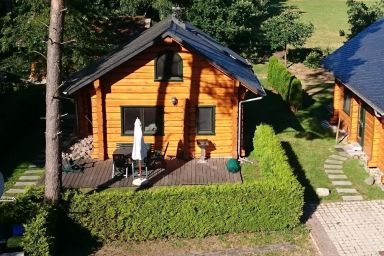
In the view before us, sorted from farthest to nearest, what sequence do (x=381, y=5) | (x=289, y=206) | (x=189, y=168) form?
(x=381, y=5)
(x=189, y=168)
(x=289, y=206)

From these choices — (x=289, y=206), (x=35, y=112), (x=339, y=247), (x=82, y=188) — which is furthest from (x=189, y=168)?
(x=35, y=112)

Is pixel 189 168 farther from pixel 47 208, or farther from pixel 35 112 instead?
→ pixel 35 112

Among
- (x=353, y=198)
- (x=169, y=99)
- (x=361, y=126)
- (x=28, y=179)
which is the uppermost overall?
(x=169, y=99)

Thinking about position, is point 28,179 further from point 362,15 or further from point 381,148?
point 362,15

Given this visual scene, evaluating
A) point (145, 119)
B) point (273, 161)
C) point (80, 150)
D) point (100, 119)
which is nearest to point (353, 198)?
point (273, 161)

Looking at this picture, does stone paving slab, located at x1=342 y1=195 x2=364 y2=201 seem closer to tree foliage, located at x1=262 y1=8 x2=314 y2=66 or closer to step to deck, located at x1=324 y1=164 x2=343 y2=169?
step to deck, located at x1=324 y1=164 x2=343 y2=169

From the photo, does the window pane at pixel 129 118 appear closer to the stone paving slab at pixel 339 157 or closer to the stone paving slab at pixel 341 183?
the stone paving slab at pixel 341 183
